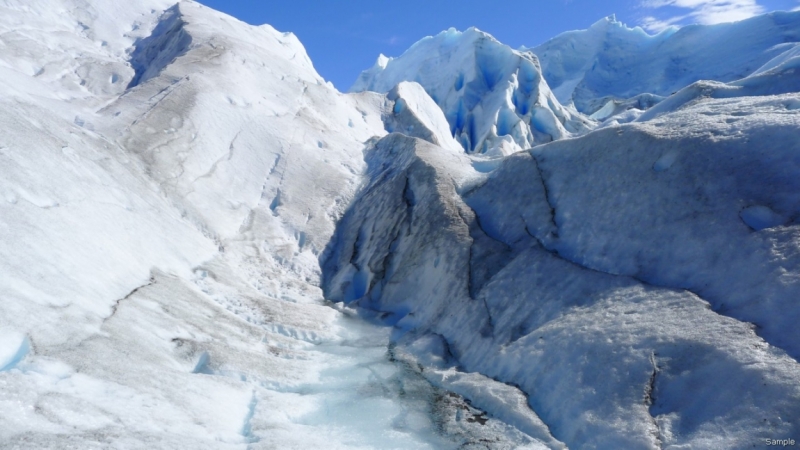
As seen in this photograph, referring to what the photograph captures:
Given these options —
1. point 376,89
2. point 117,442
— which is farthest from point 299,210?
point 376,89

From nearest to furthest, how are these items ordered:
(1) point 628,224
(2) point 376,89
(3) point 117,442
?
1. (3) point 117,442
2. (1) point 628,224
3. (2) point 376,89

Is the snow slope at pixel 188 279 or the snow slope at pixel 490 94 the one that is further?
the snow slope at pixel 490 94

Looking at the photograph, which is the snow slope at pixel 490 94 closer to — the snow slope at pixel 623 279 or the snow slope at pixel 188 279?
the snow slope at pixel 188 279

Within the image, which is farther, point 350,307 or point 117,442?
point 350,307

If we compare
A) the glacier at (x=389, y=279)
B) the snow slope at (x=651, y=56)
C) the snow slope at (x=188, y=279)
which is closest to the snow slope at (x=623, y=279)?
the glacier at (x=389, y=279)

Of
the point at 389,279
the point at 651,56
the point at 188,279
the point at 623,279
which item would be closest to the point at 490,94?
the point at 651,56

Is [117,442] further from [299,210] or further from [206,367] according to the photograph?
[299,210]
